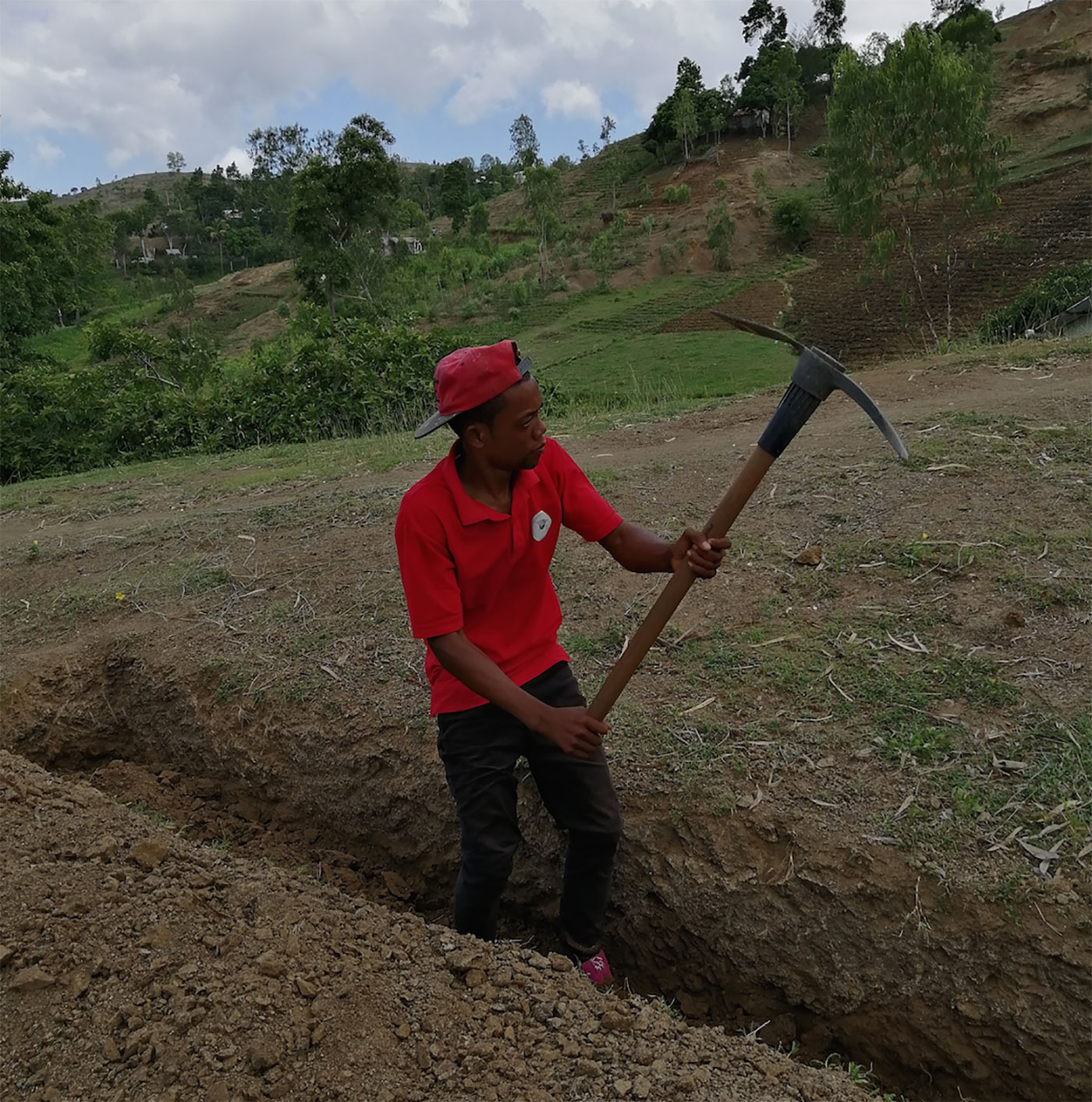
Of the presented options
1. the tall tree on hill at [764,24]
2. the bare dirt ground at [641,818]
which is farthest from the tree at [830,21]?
the bare dirt ground at [641,818]

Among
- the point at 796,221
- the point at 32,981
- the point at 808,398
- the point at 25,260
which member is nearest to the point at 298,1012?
the point at 32,981

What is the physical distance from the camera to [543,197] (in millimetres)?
31422

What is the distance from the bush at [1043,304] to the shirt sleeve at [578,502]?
11.1 meters

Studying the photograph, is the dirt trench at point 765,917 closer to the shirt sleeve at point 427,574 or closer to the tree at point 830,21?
the shirt sleeve at point 427,574

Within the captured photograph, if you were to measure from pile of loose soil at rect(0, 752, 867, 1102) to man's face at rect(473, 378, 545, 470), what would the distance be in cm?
120

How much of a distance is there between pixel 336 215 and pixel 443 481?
22.5 meters

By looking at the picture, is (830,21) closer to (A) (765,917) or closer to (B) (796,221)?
(B) (796,221)

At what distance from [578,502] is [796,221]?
31.7 m

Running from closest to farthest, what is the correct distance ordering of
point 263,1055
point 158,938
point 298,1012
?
point 263,1055 < point 298,1012 < point 158,938

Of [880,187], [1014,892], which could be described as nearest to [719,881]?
[1014,892]

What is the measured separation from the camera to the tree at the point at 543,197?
102 feet

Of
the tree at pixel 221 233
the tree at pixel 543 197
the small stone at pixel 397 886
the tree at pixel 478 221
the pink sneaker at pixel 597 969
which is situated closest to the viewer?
the pink sneaker at pixel 597 969

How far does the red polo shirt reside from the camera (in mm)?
2053

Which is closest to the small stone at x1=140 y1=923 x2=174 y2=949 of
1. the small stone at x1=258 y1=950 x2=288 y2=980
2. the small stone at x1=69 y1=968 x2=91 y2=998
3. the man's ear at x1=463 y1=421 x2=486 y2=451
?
the small stone at x1=69 y1=968 x2=91 y2=998
